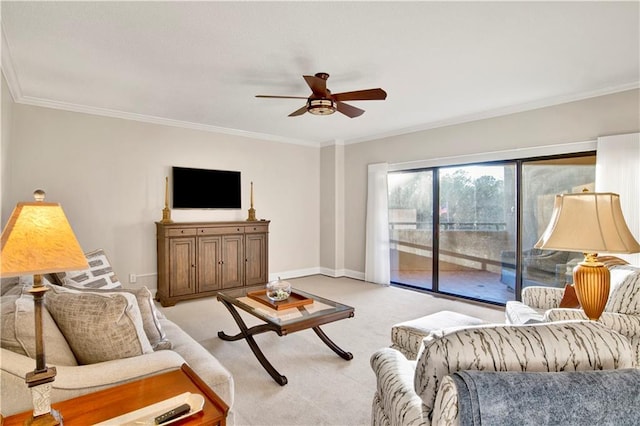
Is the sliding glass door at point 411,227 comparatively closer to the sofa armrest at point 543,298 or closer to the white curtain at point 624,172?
the white curtain at point 624,172

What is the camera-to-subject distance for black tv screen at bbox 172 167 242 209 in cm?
489

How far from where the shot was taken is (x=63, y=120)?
162 inches

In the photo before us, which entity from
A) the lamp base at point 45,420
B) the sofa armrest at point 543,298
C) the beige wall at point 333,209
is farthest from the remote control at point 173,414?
the beige wall at point 333,209

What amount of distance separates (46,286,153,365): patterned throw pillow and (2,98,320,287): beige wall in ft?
9.82

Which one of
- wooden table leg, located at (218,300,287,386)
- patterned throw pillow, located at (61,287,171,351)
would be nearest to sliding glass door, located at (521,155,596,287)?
wooden table leg, located at (218,300,287,386)

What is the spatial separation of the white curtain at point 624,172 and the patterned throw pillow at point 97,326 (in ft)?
13.8

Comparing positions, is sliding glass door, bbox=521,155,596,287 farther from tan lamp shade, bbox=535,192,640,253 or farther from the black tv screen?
the black tv screen

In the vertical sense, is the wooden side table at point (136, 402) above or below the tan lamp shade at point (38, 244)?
below

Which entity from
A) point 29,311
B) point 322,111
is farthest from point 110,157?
point 29,311

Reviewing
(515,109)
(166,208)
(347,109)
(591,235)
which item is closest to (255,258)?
(166,208)

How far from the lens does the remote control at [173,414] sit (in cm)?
110

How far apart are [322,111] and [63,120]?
3.29 meters

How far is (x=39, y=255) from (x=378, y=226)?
4980 mm

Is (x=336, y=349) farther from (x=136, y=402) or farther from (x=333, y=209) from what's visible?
(x=333, y=209)
